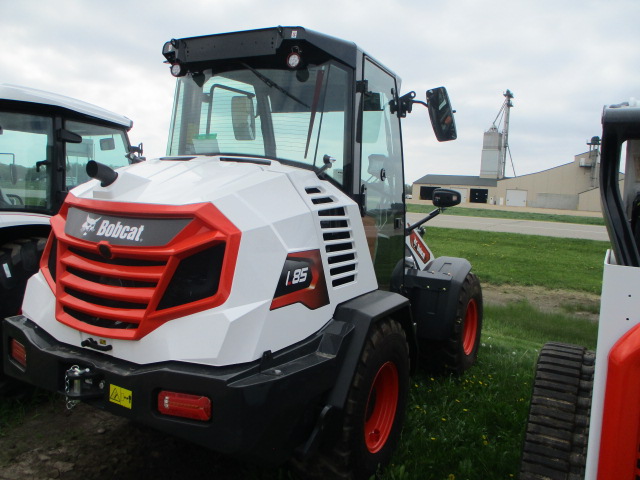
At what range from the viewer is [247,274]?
93.4 inches

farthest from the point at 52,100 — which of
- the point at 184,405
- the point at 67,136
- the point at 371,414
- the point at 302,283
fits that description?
the point at 371,414

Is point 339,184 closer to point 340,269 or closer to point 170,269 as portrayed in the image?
point 340,269

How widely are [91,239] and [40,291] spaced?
0.56 meters

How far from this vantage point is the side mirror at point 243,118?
10.8 feet

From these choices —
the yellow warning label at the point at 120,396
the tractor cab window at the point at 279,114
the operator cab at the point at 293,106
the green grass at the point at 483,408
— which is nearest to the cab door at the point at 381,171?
the operator cab at the point at 293,106

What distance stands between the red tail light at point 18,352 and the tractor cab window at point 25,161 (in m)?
1.44

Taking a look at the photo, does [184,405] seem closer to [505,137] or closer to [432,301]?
[432,301]

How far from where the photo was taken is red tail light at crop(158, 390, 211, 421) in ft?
7.41

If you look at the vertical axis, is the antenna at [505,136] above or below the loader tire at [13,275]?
above

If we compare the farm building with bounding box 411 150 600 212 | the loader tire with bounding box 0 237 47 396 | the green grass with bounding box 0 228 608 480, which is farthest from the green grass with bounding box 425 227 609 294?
the farm building with bounding box 411 150 600 212

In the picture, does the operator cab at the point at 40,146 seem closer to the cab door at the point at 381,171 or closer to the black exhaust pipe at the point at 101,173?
the black exhaust pipe at the point at 101,173

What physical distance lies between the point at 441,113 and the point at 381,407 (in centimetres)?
191

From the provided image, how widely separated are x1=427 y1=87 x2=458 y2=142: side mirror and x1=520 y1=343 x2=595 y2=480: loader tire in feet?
5.18

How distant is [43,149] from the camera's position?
14.0 feet
